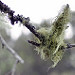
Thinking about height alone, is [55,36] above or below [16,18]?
below

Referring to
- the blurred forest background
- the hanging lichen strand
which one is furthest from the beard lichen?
the blurred forest background

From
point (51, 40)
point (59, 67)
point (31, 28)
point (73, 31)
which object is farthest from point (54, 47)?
point (73, 31)

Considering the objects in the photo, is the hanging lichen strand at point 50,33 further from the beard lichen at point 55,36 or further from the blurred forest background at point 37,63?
the blurred forest background at point 37,63

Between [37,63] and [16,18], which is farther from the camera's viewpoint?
[37,63]

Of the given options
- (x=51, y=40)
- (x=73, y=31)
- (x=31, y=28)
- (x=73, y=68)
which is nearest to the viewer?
(x=31, y=28)

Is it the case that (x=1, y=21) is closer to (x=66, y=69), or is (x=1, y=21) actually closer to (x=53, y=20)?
(x=53, y=20)

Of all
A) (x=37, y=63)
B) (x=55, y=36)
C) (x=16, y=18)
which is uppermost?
(x=16, y=18)

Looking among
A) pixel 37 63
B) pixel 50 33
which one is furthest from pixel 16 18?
pixel 37 63

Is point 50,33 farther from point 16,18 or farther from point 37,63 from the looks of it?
point 37,63
